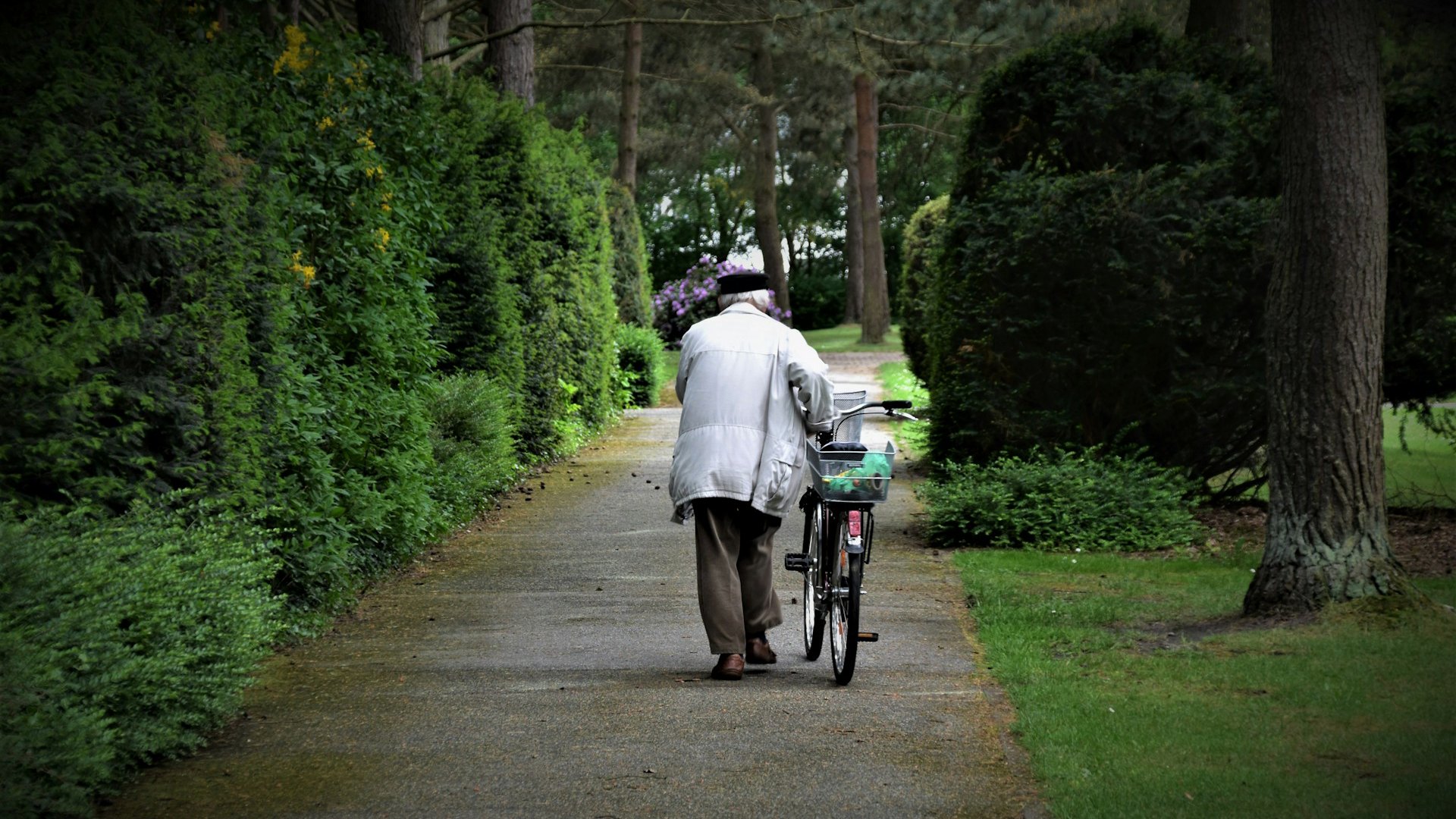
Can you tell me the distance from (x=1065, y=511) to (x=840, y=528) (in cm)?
452

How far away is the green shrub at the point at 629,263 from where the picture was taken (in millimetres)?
27078

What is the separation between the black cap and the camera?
7.14 m

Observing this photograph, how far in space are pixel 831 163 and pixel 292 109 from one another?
4257cm

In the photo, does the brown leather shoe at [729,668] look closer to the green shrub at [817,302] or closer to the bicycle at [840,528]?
the bicycle at [840,528]

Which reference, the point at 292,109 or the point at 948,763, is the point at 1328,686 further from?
the point at 292,109

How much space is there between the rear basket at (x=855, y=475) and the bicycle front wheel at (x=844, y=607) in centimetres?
21

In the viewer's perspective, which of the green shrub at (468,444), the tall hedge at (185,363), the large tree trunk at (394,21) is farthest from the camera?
the large tree trunk at (394,21)

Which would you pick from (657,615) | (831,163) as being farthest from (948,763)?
(831,163)

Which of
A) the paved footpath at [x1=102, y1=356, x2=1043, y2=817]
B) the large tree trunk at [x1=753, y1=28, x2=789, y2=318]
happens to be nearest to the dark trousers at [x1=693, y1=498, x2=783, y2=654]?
the paved footpath at [x1=102, y1=356, x2=1043, y2=817]

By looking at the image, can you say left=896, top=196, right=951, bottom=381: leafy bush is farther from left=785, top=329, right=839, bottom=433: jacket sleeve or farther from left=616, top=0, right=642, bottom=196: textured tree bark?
left=785, top=329, right=839, bottom=433: jacket sleeve

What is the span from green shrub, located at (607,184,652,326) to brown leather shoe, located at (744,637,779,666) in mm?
19976

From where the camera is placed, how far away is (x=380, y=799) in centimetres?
509

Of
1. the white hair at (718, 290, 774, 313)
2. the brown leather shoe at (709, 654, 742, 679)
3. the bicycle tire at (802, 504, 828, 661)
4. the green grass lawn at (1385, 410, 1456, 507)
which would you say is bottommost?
the green grass lawn at (1385, 410, 1456, 507)

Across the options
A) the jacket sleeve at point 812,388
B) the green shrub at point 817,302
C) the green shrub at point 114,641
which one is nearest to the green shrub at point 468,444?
the jacket sleeve at point 812,388
